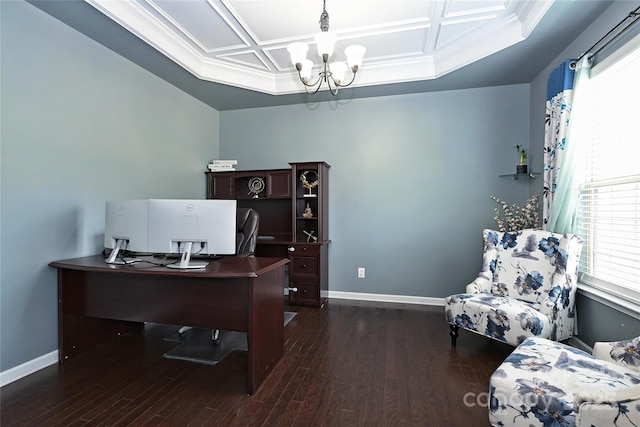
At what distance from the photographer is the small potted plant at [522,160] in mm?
3395

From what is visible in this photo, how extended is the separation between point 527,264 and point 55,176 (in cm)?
395

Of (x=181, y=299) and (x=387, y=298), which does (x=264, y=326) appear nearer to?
(x=181, y=299)

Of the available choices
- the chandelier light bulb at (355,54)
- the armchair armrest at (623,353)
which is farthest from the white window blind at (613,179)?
the chandelier light bulb at (355,54)

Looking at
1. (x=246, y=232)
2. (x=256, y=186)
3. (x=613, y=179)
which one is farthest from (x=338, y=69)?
(x=613, y=179)

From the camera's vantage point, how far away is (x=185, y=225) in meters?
2.12

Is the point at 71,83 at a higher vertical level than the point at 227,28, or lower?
lower

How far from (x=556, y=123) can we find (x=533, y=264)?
1221 mm

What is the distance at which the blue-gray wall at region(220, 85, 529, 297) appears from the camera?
12.0 feet

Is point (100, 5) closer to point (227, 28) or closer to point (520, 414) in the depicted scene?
point (227, 28)

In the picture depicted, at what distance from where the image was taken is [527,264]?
8.72 ft

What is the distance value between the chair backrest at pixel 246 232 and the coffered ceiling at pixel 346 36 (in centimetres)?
163

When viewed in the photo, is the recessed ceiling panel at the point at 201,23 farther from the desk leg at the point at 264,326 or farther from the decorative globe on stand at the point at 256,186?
the desk leg at the point at 264,326

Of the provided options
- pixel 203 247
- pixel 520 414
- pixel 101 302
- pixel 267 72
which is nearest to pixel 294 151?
pixel 267 72

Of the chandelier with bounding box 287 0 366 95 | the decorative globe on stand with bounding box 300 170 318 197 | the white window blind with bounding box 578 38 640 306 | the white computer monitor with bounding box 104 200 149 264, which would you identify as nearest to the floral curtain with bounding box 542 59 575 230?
the white window blind with bounding box 578 38 640 306
